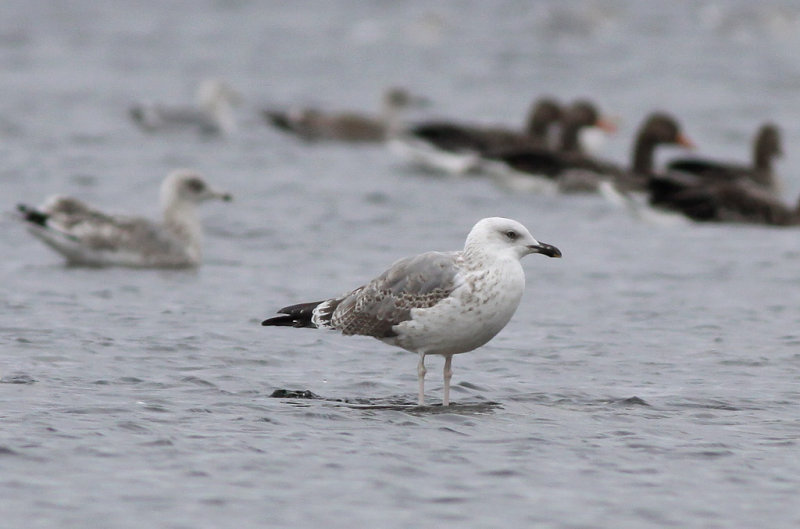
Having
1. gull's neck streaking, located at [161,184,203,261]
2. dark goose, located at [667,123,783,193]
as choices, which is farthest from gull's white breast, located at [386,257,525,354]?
dark goose, located at [667,123,783,193]

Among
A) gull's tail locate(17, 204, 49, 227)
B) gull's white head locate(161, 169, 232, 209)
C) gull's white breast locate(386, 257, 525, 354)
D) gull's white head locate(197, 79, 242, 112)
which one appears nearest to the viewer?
gull's white breast locate(386, 257, 525, 354)

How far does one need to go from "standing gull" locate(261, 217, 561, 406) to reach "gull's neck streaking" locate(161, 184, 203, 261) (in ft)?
17.5

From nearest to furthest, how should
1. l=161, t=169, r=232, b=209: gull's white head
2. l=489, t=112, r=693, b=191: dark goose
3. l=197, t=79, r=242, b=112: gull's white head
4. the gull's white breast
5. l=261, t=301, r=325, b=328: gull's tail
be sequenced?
1. the gull's white breast
2. l=261, t=301, r=325, b=328: gull's tail
3. l=161, t=169, r=232, b=209: gull's white head
4. l=489, t=112, r=693, b=191: dark goose
5. l=197, t=79, r=242, b=112: gull's white head

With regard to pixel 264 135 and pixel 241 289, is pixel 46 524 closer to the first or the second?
pixel 241 289

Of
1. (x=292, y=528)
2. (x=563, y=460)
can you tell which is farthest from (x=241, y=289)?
(x=292, y=528)

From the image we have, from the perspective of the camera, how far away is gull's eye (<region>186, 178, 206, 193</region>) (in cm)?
1462

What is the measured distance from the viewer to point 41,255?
1484 centimetres

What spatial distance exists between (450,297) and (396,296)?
460 millimetres

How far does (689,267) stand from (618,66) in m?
21.5

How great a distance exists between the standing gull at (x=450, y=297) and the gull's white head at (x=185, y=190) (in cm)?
567

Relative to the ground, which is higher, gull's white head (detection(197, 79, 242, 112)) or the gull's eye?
gull's white head (detection(197, 79, 242, 112))

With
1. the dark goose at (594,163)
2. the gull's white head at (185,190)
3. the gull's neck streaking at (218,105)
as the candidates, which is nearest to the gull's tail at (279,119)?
the gull's neck streaking at (218,105)

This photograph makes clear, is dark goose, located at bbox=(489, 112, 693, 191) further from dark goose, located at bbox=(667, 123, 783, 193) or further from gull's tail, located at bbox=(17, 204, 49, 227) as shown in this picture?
gull's tail, located at bbox=(17, 204, 49, 227)

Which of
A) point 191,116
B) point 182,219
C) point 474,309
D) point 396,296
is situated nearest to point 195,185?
point 182,219
